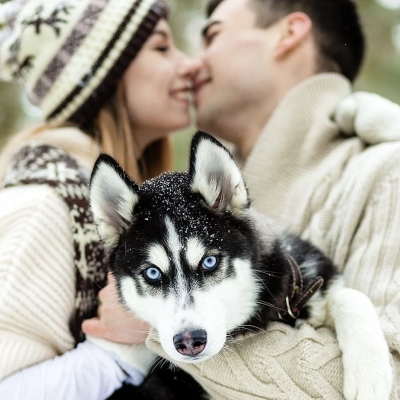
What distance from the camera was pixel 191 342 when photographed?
1472 mm

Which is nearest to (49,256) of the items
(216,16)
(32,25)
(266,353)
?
(266,353)

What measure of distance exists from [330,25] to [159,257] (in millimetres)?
2076

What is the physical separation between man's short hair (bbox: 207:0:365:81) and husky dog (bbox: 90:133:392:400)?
1.55 meters

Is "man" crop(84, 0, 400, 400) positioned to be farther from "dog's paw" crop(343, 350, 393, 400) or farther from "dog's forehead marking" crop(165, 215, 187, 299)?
"dog's forehead marking" crop(165, 215, 187, 299)

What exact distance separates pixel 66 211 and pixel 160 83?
3.32ft

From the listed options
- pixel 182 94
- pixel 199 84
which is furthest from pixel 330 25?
pixel 182 94

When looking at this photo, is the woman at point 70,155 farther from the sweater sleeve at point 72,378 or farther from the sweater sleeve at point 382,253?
the sweater sleeve at point 382,253

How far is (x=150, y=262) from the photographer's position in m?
1.66

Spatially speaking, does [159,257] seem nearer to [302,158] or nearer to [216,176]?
[216,176]

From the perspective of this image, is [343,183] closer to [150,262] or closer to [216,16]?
[150,262]

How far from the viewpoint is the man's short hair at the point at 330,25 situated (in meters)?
2.97

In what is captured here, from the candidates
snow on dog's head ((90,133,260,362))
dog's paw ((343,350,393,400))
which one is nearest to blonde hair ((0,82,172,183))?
snow on dog's head ((90,133,260,362))

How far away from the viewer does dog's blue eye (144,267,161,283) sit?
1.65 m

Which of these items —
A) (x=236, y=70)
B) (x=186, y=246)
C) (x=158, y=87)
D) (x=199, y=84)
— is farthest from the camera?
(x=199, y=84)
